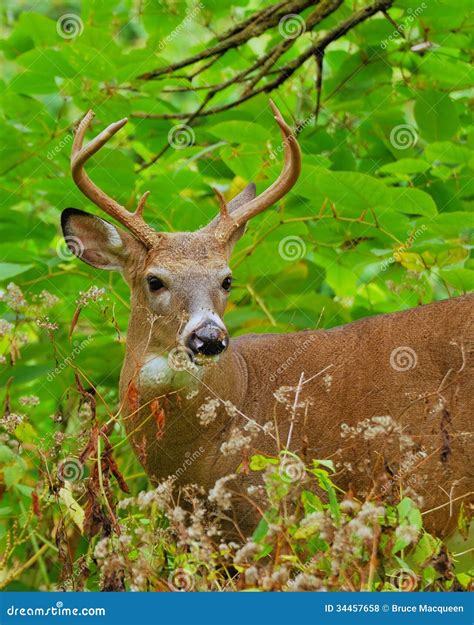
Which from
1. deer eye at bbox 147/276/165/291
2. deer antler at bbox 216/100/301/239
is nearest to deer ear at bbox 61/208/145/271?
deer eye at bbox 147/276/165/291

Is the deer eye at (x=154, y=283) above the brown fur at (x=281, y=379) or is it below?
above

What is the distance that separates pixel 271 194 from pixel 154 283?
942 mm

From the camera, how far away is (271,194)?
6.88 metres

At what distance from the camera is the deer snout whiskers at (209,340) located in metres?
5.86

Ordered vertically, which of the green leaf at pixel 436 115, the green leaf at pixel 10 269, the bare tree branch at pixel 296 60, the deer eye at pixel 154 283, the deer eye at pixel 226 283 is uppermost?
the bare tree branch at pixel 296 60

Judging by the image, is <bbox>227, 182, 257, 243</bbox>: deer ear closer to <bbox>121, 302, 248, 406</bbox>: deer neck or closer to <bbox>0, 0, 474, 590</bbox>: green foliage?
<bbox>0, 0, 474, 590</bbox>: green foliage

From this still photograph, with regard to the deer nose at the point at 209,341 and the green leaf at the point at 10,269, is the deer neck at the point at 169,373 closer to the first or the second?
the deer nose at the point at 209,341

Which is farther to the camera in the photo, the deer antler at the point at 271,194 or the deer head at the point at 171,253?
the deer antler at the point at 271,194

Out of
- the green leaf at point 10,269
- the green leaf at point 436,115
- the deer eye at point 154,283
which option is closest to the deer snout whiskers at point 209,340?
the deer eye at point 154,283

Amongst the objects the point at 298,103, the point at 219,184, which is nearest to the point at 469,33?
the point at 298,103

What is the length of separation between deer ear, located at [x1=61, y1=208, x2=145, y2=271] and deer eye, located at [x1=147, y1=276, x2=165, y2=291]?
1.07 feet

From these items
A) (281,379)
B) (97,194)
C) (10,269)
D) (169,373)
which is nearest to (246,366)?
(281,379)

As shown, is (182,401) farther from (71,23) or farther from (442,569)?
(71,23)

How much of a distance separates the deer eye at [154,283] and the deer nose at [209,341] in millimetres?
622
